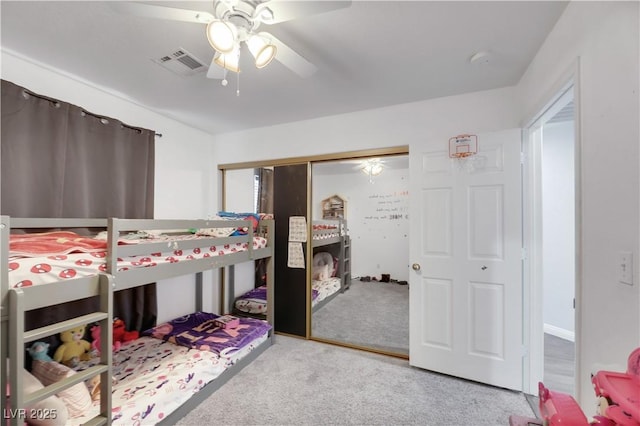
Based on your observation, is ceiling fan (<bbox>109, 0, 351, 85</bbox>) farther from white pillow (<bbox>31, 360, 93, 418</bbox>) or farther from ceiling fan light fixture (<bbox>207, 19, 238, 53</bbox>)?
white pillow (<bbox>31, 360, 93, 418</bbox>)

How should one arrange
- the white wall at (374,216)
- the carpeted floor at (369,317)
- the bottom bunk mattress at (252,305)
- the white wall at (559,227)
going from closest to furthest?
the carpeted floor at (369,317) → the white wall at (559,227) → the white wall at (374,216) → the bottom bunk mattress at (252,305)

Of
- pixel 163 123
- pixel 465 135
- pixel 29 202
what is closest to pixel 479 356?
pixel 465 135

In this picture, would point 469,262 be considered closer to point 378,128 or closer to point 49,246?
point 378,128

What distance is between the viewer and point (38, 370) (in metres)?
1.64

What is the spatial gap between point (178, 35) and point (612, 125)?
218 centimetres

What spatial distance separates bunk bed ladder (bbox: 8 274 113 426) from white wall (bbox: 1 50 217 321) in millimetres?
1482

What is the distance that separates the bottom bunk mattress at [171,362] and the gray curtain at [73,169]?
1.14 ft

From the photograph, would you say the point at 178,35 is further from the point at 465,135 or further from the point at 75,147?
the point at 465,135

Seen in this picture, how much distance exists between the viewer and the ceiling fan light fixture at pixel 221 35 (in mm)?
1099

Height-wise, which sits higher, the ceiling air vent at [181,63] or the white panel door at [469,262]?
the ceiling air vent at [181,63]

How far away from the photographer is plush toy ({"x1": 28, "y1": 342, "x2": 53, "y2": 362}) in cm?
173

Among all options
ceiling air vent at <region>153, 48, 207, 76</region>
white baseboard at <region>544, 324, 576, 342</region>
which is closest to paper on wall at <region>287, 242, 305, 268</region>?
ceiling air vent at <region>153, 48, 207, 76</region>

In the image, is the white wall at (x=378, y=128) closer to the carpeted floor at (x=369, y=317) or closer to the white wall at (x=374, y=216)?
the white wall at (x=374, y=216)

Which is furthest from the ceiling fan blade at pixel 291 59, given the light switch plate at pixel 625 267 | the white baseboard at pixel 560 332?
the white baseboard at pixel 560 332
